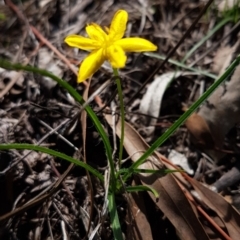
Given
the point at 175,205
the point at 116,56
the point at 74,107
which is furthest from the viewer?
the point at 74,107

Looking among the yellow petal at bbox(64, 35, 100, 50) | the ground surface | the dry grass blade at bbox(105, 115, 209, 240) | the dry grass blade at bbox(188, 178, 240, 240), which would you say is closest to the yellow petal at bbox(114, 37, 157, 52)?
the yellow petal at bbox(64, 35, 100, 50)

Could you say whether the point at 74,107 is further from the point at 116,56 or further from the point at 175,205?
the point at 116,56

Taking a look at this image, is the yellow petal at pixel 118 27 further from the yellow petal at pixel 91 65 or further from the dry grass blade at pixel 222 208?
the dry grass blade at pixel 222 208

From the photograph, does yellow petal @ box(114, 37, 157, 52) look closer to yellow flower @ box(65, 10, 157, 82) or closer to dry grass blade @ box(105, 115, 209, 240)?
yellow flower @ box(65, 10, 157, 82)

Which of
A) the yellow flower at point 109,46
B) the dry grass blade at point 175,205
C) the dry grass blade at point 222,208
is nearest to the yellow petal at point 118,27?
the yellow flower at point 109,46

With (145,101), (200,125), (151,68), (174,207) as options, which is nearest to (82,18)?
(151,68)

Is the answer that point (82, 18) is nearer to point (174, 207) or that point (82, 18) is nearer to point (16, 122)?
point (16, 122)

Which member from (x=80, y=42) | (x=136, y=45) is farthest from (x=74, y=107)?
(x=136, y=45)
